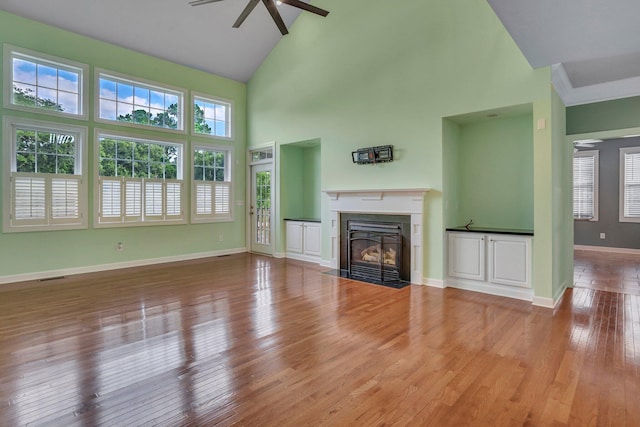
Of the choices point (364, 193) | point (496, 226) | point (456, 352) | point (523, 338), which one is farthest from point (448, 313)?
point (364, 193)

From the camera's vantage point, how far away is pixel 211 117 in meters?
7.52

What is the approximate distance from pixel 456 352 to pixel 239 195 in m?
6.14

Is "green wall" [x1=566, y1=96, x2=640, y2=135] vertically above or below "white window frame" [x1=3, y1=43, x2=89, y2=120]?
below

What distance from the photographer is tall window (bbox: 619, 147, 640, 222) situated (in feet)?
25.5

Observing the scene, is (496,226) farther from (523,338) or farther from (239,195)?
(239,195)

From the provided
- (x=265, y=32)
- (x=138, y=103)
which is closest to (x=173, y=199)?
(x=138, y=103)

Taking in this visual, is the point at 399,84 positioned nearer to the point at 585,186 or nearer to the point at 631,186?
the point at 585,186

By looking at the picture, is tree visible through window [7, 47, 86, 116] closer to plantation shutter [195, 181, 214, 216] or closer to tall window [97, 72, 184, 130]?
tall window [97, 72, 184, 130]

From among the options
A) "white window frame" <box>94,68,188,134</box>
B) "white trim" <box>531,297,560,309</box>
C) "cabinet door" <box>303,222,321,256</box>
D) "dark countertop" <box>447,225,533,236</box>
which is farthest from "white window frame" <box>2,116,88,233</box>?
"white trim" <box>531,297,560,309</box>

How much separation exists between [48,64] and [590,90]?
7.98 metres

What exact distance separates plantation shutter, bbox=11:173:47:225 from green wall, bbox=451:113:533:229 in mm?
6354

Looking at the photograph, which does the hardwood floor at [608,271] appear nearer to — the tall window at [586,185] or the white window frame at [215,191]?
the tall window at [586,185]

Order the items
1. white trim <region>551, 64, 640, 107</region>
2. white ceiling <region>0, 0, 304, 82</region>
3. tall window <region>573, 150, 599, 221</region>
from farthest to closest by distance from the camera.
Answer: tall window <region>573, 150, 599, 221</region>
white ceiling <region>0, 0, 304, 82</region>
white trim <region>551, 64, 640, 107</region>

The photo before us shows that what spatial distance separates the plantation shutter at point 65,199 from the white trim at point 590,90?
7.02 metres
